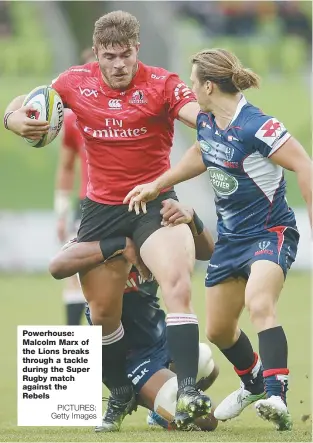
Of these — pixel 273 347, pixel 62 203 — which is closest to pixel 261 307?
pixel 273 347

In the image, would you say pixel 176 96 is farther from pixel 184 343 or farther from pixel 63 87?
pixel 184 343

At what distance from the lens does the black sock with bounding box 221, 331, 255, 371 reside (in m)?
6.23

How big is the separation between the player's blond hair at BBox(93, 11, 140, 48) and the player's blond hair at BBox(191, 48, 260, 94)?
17.9 inches

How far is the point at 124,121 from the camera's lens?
622cm

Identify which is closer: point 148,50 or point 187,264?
point 187,264

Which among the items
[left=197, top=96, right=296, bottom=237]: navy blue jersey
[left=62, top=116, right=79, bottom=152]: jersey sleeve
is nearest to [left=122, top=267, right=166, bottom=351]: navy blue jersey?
[left=197, top=96, right=296, bottom=237]: navy blue jersey

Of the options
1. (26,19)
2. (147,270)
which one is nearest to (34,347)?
(147,270)

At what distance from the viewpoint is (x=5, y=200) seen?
19734 mm

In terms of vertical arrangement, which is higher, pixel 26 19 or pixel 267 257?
pixel 26 19

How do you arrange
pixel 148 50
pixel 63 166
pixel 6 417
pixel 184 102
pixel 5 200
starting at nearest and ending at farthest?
pixel 184 102 < pixel 6 417 < pixel 63 166 < pixel 5 200 < pixel 148 50

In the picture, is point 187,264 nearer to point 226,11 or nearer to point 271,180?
point 271,180

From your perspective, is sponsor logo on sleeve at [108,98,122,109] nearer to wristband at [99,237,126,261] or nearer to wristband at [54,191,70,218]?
wristband at [99,237,126,261]

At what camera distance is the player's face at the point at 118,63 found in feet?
19.9

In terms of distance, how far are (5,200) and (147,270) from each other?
45.3 ft
